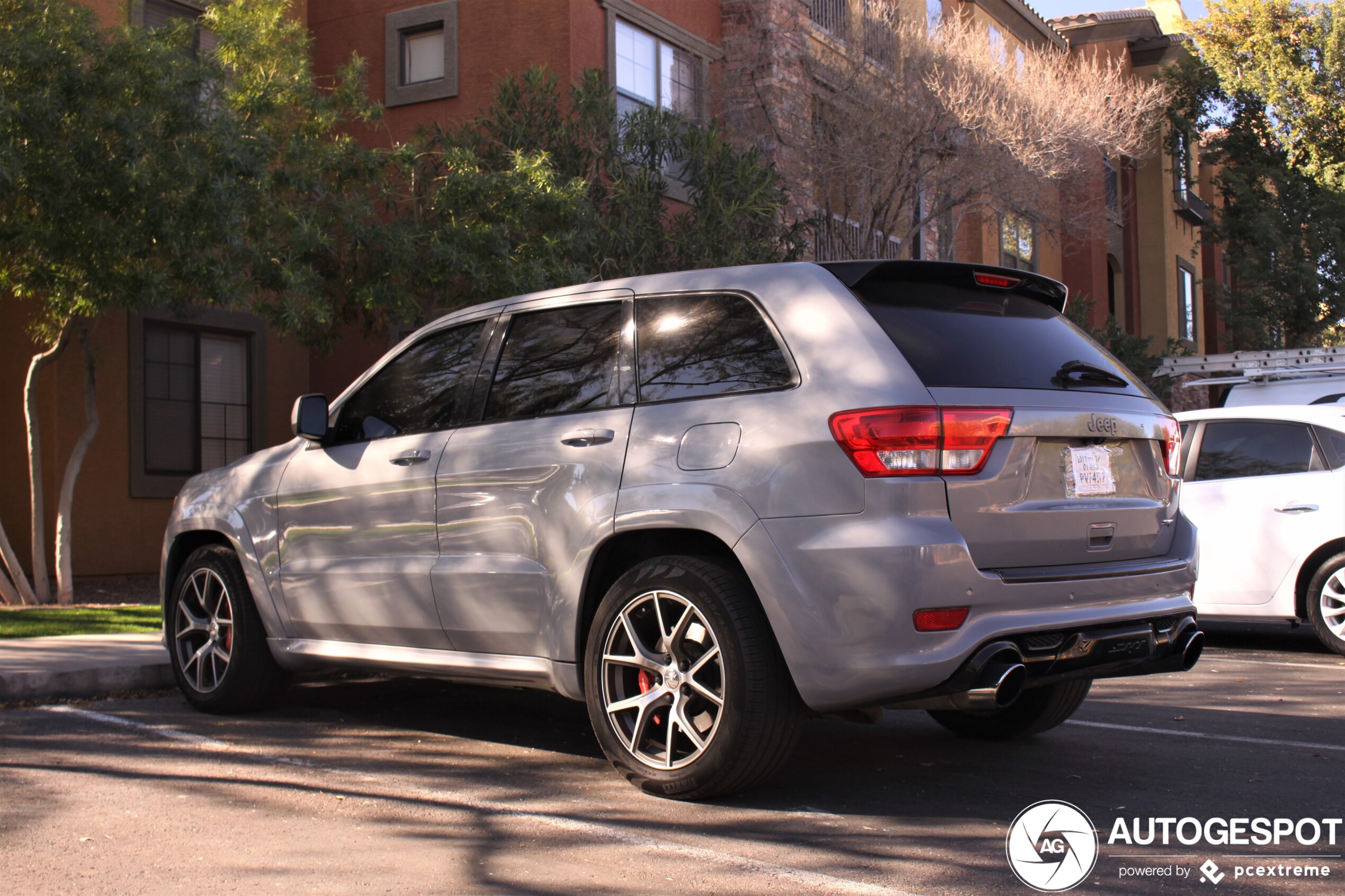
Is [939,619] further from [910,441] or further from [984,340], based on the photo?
[984,340]

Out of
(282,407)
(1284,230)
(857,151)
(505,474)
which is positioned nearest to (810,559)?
(505,474)

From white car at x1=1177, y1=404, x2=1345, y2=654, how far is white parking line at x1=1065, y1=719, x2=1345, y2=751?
3.07 meters

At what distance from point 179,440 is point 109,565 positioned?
5.45 feet

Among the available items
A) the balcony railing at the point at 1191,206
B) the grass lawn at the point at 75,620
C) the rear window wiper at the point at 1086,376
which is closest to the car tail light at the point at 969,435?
the rear window wiper at the point at 1086,376

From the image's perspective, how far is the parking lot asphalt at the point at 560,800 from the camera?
384 centimetres

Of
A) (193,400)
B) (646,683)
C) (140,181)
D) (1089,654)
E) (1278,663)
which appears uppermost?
(140,181)

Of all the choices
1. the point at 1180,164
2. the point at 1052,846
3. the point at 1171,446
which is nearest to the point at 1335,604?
the point at 1171,446

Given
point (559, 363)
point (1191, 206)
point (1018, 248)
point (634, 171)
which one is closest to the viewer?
point (559, 363)

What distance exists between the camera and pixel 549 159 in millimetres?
12500

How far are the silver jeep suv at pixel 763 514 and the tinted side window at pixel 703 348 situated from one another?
1 cm

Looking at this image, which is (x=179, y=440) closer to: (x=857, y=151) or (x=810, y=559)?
(x=857, y=151)

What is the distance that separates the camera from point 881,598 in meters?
4.12

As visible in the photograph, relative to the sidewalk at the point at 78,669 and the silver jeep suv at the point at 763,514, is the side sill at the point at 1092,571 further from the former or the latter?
the sidewalk at the point at 78,669

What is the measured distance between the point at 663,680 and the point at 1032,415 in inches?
63.1
